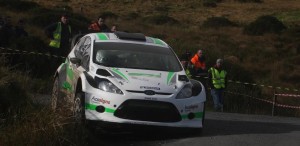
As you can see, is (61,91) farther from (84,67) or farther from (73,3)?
(73,3)

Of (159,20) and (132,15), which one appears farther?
(132,15)

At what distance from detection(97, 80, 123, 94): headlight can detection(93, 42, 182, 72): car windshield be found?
2.28 feet

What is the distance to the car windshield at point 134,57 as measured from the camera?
1109cm

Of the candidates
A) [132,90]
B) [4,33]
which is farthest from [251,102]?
[132,90]

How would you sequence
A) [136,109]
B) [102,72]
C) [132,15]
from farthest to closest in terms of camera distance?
[132,15] → [102,72] → [136,109]

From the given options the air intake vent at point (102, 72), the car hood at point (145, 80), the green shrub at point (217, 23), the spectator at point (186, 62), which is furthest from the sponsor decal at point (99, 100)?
the green shrub at point (217, 23)

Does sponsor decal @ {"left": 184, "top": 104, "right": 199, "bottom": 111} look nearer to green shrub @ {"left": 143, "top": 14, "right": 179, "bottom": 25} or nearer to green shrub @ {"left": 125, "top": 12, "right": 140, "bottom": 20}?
green shrub @ {"left": 143, "top": 14, "right": 179, "bottom": 25}

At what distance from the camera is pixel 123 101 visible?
9.99 meters

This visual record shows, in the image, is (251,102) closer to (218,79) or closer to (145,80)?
(218,79)

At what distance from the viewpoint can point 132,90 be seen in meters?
10.1

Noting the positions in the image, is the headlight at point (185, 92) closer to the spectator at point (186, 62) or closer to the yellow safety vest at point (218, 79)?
the spectator at point (186, 62)

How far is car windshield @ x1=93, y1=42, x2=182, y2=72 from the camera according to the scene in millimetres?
11086

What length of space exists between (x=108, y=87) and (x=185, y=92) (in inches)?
44.4

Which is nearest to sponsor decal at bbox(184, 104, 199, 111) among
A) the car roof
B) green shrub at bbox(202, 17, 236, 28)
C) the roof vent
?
the car roof
